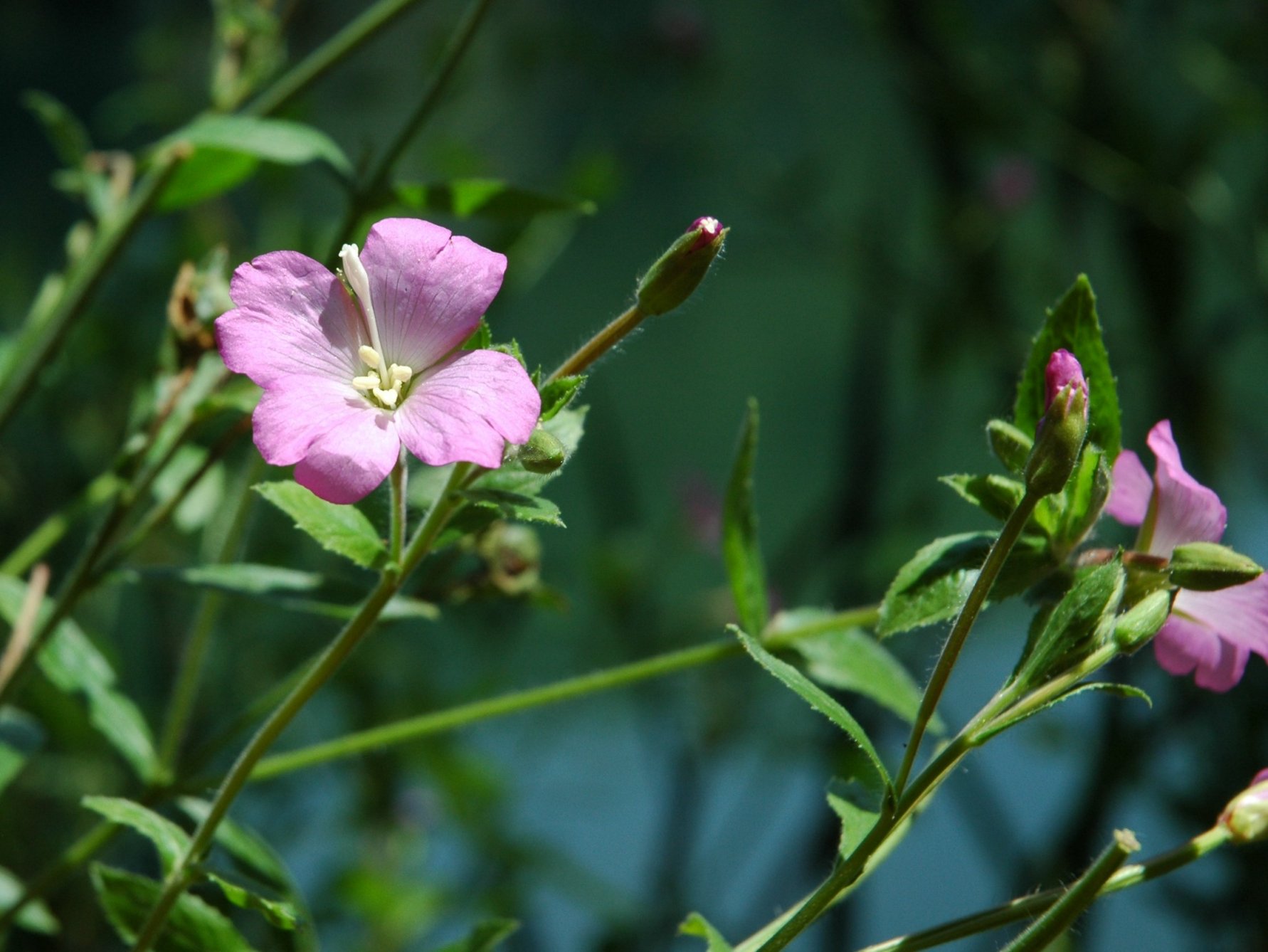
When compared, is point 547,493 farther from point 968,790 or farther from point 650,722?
point 968,790

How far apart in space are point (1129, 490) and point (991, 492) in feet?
0.12

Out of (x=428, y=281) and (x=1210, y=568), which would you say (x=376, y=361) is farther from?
(x=1210, y=568)

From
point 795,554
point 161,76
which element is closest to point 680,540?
point 795,554

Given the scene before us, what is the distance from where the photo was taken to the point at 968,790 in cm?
104

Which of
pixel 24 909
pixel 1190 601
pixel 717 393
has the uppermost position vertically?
pixel 1190 601

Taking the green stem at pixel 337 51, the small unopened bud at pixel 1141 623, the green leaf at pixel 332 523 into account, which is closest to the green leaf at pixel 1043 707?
the small unopened bud at pixel 1141 623

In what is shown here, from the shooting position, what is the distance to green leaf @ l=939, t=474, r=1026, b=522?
0.73 ft

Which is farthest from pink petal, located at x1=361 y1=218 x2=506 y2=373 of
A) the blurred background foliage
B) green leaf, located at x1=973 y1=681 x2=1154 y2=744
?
the blurred background foliage

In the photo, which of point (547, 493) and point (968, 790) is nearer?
point (968, 790)

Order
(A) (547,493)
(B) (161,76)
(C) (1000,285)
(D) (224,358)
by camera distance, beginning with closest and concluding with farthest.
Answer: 1. (D) (224,358)
2. (C) (1000,285)
3. (B) (161,76)
4. (A) (547,493)

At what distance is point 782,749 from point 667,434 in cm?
42

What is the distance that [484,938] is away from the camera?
23cm

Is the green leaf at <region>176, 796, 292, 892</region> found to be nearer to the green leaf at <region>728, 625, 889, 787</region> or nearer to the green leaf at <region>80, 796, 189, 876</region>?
the green leaf at <region>80, 796, 189, 876</region>

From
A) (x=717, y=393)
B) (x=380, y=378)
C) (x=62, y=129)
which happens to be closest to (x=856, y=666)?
(x=380, y=378)
